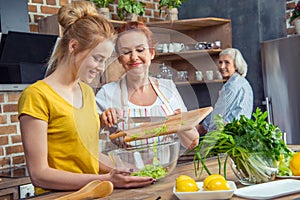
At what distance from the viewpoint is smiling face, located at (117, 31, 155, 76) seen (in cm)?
160

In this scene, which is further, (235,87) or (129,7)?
(129,7)

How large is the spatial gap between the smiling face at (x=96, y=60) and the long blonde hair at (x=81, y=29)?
0.05 meters

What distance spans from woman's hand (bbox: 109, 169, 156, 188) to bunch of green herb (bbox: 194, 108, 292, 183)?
21 centimetres

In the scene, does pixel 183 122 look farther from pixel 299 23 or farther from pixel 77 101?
pixel 299 23

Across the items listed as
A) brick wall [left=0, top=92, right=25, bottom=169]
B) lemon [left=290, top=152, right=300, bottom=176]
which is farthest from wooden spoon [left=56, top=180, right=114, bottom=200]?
brick wall [left=0, top=92, right=25, bottom=169]

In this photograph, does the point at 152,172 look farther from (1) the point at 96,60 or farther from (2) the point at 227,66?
(2) the point at 227,66

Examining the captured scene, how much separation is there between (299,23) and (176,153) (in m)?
3.06

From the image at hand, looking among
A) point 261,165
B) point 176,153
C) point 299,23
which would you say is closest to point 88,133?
point 176,153

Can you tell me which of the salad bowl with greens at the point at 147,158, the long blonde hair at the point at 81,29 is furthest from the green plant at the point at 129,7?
the salad bowl with greens at the point at 147,158

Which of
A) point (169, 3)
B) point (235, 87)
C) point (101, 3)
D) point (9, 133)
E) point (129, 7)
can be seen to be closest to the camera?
point (9, 133)

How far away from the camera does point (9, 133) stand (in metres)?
3.48

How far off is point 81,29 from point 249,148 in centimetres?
77

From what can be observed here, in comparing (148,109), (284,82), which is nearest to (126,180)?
(148,109)

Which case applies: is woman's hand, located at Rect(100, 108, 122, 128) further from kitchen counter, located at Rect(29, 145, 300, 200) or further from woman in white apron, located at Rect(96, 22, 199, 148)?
kitchen counter, located at Rect(29, 145, 300, 200)
